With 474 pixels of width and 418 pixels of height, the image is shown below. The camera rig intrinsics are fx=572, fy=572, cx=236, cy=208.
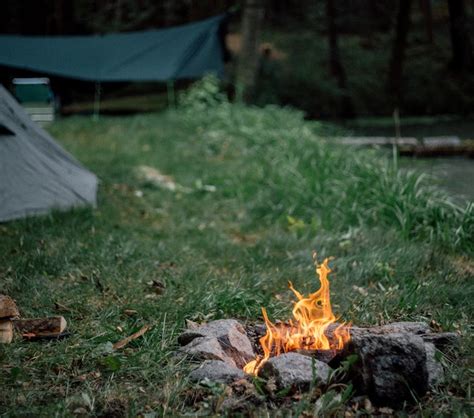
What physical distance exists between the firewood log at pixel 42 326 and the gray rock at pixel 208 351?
57 centimetres

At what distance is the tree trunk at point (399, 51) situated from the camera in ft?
47.2

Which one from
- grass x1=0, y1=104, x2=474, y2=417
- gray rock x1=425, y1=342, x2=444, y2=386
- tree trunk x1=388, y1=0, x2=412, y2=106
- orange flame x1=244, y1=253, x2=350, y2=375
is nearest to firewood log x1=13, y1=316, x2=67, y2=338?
grass x1=0, y1=104, x2=474, y2=417

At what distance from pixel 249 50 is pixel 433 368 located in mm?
9249

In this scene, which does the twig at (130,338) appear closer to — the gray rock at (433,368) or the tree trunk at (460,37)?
the gray rock at (433,368)

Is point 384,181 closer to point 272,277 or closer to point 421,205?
point 421,205

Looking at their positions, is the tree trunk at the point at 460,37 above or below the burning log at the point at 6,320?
above

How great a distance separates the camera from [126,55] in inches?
448

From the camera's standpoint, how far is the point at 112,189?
5387mm

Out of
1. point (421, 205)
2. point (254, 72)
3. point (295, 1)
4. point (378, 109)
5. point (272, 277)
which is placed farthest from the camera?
point (295, 1)

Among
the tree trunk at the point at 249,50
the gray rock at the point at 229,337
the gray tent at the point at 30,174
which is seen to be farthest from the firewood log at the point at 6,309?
the tree trunk at the point at 249,50

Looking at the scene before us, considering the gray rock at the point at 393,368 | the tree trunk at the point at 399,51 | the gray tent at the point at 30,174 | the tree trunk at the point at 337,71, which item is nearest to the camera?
the gray rock at the point at 393,368

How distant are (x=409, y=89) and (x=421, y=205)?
1284 cm

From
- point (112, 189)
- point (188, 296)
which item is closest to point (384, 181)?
point (188, 296)

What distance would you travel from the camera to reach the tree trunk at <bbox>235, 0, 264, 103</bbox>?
33.8 feet
